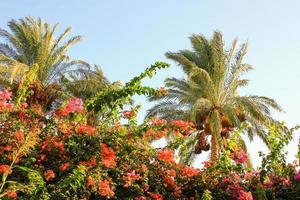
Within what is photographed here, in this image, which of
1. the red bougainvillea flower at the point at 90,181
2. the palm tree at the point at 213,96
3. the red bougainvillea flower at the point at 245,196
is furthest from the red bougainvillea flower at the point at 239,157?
the palm tree at the point at 213,96

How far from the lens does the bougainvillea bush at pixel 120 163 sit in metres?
6.16

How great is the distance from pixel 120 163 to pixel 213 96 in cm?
1304

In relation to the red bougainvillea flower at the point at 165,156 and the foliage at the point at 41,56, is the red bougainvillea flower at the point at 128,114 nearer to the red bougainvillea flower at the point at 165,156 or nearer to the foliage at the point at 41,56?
the red bougainvillea flower at the point at 165,156

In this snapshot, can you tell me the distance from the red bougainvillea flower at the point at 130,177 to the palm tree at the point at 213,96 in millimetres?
12317

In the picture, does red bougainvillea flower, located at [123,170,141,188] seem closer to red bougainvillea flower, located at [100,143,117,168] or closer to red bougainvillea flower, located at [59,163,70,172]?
red bougainvillea flower, located at [100,143,117,168]

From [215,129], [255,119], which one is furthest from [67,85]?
[255,119]

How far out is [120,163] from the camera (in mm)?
6980

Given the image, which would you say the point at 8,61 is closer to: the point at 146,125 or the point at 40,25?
the point at 40,25

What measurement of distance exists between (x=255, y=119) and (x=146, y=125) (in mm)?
13555

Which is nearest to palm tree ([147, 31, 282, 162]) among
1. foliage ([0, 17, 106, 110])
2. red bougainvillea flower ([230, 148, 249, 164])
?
foliage ([0, 17, 106, 110])

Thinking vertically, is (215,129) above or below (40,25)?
below

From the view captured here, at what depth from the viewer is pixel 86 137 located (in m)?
6.50

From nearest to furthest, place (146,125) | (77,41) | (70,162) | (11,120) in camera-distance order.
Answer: (70,162) < (11,120) < (146,125) < (77,41)

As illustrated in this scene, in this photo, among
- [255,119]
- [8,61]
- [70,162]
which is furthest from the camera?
[255,119]
